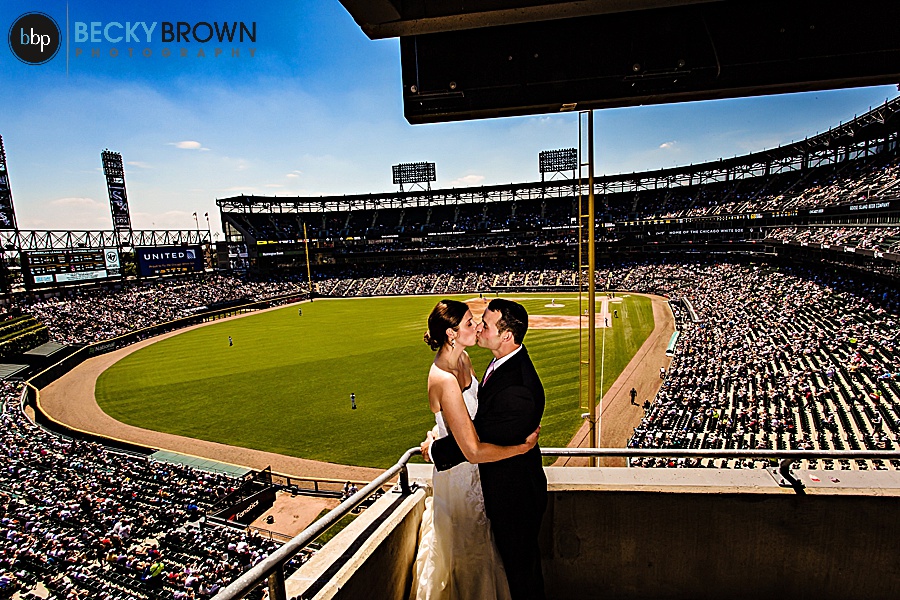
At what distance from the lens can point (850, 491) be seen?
3.01 meters

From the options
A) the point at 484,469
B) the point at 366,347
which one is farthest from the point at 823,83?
the point at 366,347

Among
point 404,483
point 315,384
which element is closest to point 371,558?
point 404,483

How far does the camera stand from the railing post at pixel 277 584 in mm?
1996

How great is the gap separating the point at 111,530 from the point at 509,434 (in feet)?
35.4

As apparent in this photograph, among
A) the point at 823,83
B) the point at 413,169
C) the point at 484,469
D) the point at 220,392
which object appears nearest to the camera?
the point at 484,469

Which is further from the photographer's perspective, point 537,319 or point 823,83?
point 537,319

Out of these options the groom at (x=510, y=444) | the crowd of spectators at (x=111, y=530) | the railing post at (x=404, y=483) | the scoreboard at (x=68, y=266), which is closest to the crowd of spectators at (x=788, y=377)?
the crowd of spectators at (x=111, y=530)

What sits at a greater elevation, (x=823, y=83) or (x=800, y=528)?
(x=823, y=83)

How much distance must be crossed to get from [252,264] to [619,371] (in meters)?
64.0

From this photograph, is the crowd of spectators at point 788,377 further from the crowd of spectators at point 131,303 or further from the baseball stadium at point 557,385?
the crowd of spectators at point 131,303

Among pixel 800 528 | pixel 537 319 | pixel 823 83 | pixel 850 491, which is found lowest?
pixel 537 319

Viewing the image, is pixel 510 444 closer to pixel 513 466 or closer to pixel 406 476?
pixel 513 466

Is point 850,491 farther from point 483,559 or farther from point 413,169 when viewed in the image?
point 413,169

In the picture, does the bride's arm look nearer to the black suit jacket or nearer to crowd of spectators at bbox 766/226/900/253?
the black suit jacket
